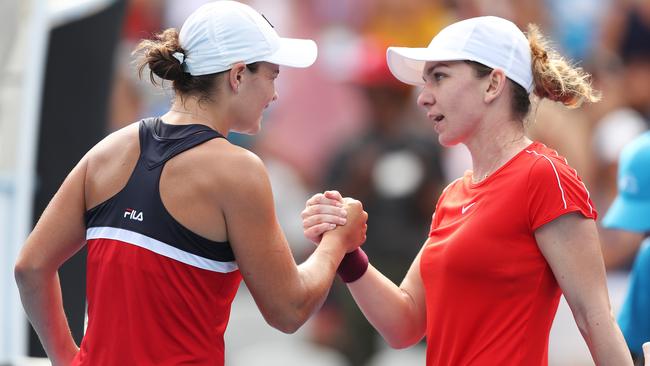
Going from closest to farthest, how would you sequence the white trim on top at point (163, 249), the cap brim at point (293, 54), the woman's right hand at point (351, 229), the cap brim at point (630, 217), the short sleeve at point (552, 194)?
1. the white trim on top at point (163, 249)
2. the short sleeve at point (552, 194)
3. the cap brim at point (293, 54)
4. the woman's right hand at point (351, 229)
5. the cap brim at point (630, 217)

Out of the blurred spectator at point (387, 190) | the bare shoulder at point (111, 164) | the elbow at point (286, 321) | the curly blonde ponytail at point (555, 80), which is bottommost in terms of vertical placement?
the blurred spectator at point (387, 190)

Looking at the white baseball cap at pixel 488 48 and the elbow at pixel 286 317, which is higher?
the white baseball cap at pixel 488 48

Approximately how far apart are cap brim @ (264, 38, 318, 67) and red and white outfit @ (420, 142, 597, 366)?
0.65m

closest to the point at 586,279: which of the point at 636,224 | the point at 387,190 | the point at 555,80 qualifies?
the point at 555,80

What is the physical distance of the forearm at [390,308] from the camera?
12.0ft

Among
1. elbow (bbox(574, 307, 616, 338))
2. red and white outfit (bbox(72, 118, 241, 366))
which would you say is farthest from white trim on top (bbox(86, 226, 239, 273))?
elbow (bbox(574, 307, 616, 338))

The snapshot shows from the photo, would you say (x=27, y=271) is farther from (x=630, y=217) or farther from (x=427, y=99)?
(x=630, y=217)

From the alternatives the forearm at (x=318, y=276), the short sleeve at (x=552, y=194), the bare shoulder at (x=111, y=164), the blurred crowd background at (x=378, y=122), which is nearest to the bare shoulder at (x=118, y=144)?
the bare shoulder at (x=111, y=164)

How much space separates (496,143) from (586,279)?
51 centimetres

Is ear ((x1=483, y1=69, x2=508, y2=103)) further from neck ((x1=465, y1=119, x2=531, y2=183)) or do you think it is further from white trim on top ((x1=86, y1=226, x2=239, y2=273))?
white trim on top ((x1=86, y1=226, x2=239, y2=273))

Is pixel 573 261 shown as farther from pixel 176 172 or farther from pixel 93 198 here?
pixel 93 198

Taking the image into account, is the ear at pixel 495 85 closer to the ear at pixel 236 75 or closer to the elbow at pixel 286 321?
the ear at pixel 236 75

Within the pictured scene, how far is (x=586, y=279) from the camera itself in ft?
10.3

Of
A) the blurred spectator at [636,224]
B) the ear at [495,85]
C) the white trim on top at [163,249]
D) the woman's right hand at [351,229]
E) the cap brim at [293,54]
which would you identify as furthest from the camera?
the blurred spectator at [636,224]
